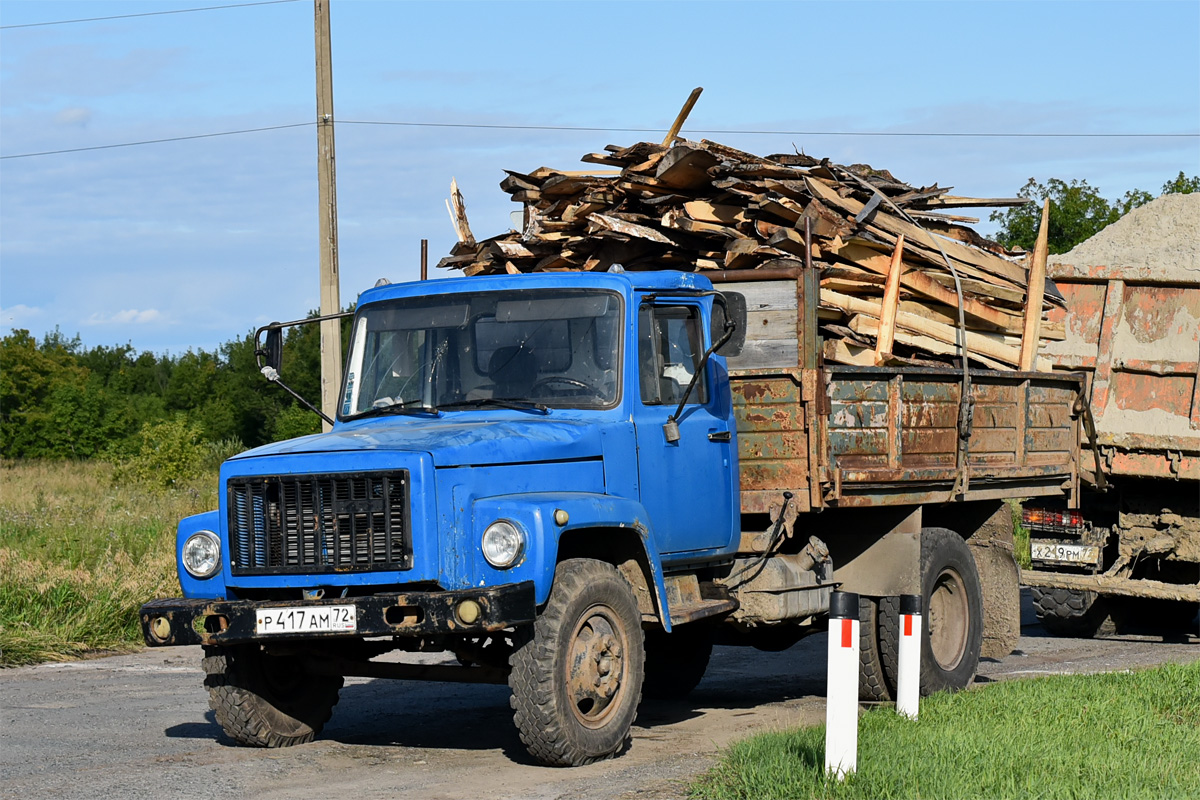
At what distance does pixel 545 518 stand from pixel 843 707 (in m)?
1.59

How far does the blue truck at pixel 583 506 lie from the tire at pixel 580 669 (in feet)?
0.04

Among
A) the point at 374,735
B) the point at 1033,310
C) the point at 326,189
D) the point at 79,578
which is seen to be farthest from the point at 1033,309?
the point at 326,189

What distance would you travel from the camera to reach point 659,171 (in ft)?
32.7

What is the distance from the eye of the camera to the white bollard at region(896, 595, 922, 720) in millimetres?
7887

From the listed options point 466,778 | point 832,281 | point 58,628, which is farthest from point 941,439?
point 58,628

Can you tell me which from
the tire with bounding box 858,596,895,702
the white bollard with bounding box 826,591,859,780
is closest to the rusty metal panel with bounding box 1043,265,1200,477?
the tire with bounding box 858,596,895,702

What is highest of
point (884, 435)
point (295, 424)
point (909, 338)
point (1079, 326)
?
point (1079, 326)

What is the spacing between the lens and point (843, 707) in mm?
6129

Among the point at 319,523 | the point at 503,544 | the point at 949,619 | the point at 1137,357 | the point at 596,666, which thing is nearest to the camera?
the point at 503,544

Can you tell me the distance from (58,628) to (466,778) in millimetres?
6190

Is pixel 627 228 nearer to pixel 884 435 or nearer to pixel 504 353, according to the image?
pixel 884 435

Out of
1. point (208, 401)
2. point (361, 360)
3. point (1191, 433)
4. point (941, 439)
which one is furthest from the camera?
point (208, 401)

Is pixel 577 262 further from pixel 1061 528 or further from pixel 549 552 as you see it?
pixel 1061 528

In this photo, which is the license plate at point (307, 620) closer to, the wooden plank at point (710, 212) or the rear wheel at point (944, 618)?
the rear wheel at point (944, 618)
